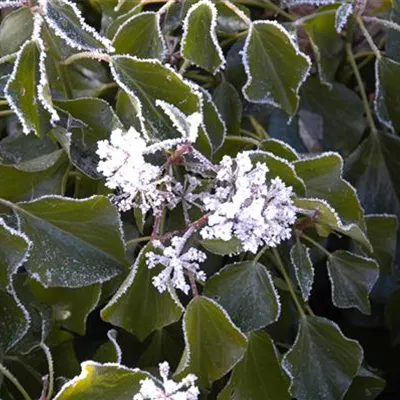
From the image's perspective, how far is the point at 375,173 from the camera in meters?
0.79

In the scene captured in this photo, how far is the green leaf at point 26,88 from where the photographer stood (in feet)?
1.82

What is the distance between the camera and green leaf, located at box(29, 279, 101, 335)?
2.00ft

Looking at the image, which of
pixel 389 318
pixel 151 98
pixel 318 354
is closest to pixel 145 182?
pixel 151 98

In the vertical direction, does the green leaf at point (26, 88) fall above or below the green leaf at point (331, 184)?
above

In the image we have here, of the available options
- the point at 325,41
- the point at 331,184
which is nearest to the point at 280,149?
the point at 331,184

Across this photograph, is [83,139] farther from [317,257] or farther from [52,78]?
[317,257]

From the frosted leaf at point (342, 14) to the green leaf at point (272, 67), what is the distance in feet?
0.18

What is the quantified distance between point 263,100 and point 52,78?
175 mm

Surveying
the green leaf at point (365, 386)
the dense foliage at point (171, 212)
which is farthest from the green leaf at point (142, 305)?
the green leaf at point (365, 386)

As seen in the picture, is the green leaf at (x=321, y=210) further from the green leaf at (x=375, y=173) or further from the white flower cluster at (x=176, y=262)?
the green leaf at (x=375, y=173)

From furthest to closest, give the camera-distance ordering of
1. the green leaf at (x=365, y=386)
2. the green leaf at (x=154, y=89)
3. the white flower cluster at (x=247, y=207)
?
the green leaf at (x=365, y=386) < the green leaf at (x=154, y=89) < the white flower cluster at (x=247, y=207)

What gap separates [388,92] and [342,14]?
102 mm

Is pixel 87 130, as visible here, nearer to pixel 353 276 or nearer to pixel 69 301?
pixel 69 301

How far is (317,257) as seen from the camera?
2.41 ft
